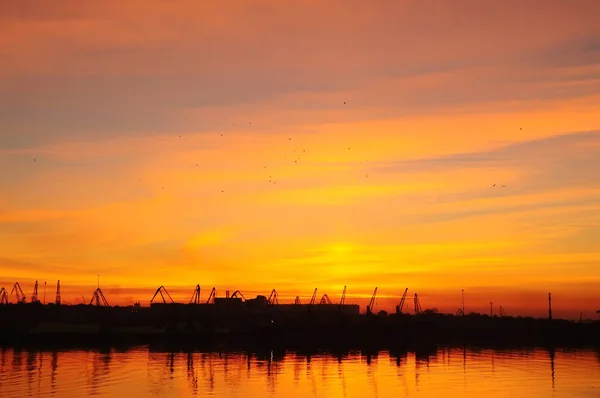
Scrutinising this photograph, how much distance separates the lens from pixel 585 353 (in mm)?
133375

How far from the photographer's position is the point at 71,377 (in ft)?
262

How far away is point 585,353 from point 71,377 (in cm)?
9339

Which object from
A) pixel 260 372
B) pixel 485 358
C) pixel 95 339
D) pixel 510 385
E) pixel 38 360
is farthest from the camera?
pixel 95 339

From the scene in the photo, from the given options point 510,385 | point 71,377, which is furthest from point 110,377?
point 510,385

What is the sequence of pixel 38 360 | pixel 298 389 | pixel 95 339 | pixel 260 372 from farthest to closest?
pixel 95 339 < pixel 38 360 < pixel 260 372 < pixel 298 389

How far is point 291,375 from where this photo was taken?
87.5 m

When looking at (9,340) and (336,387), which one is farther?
(9,340)

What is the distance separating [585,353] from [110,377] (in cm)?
8962

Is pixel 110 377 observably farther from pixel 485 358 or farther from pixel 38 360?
pixel 485 358

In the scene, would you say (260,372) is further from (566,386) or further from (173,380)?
(566,386)

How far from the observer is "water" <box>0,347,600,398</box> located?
7069 cm

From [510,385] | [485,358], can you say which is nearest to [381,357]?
→ [485,358]

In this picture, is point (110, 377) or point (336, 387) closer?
point (336, 387)

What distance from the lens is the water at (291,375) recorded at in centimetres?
7069
